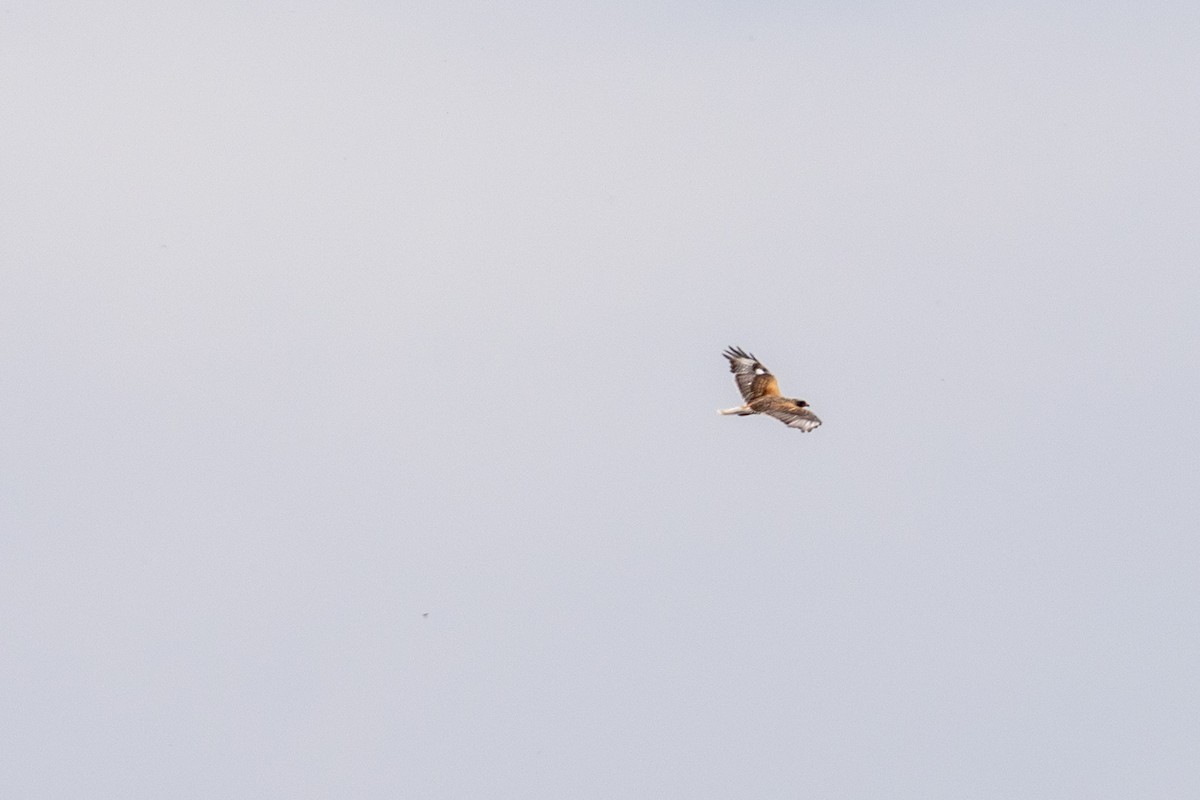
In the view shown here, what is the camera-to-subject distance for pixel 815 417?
47.7 m

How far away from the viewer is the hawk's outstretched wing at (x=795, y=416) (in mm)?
47562

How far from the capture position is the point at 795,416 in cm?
4803

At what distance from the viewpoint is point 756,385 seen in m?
49.9

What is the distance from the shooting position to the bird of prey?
47.8m

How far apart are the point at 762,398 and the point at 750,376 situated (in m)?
1.12

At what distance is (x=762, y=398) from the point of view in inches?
1948

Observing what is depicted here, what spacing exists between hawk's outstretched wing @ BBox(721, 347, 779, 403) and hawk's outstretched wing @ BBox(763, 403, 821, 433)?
86 cm

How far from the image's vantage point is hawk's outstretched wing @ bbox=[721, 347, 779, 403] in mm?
49719

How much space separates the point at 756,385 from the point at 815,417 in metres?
2.88

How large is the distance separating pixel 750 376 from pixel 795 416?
9.24 feet

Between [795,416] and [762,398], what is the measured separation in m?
1.75

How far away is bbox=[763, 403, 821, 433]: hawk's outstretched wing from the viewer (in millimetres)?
47562

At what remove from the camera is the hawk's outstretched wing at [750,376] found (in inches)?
1957
